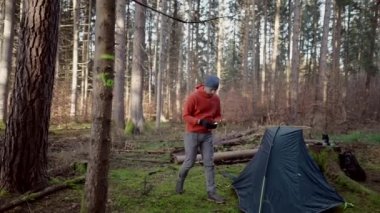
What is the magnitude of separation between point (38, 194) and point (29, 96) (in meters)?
1.43

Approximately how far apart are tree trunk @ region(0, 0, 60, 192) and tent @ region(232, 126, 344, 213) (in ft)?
10.8

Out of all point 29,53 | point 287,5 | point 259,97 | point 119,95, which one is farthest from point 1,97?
point 287,5

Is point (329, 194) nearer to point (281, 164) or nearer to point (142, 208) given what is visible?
point (281, 164)

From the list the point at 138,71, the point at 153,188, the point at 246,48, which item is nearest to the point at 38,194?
the point at 153,188

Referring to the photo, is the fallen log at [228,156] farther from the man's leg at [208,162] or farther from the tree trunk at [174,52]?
the tree trunk at [174,52]

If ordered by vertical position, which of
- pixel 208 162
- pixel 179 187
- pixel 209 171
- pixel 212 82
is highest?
pixel 212 82

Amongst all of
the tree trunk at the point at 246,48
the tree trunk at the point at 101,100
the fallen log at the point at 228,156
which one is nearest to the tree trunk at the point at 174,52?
the tree trunk at the point at 246,48

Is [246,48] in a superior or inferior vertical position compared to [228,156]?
superior

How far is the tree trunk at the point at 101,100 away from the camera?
4.02 meters

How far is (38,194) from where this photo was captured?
5.78 meters

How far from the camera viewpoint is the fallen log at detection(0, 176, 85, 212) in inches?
208

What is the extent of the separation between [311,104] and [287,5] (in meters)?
23.9

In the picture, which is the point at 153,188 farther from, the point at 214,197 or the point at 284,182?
the point at 284,182

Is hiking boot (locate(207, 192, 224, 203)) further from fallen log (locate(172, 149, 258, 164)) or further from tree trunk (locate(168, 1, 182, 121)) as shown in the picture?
tree trunk (locate(168, 1, 182, 121))
